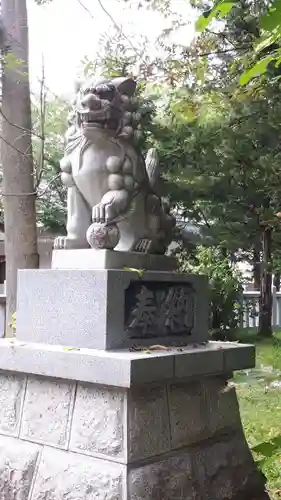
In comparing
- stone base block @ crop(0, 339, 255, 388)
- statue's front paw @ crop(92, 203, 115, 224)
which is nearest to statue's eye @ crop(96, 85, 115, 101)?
statue's front paw @ crop(92, 203, 115, 224)

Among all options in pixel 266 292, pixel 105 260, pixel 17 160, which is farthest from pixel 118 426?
pixel 266 292

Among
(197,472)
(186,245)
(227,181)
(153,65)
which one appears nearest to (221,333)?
(186,245)

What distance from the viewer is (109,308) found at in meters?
2.87

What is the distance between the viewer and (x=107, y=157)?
326 cm

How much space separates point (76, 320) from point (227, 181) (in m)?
5.19

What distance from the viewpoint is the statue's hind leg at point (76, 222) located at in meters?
3.28

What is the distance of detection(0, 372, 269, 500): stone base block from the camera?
8.82ft

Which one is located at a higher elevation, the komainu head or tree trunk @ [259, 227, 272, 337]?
the komainu head

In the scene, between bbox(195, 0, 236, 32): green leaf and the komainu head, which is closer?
bbox(195, 0, 236, 32): green leaf

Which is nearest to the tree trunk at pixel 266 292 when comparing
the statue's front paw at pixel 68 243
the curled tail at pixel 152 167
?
the curled tail at pixel 152 167

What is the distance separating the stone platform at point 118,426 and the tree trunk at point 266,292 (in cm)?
683

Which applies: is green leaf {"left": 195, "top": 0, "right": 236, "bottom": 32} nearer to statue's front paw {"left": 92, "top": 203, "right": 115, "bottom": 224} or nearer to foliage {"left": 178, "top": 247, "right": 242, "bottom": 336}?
statue's front paw {"left": 92, "top": 203, "right": 115, "bottom": 224}

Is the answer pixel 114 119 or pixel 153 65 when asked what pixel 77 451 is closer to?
pixel 114 119

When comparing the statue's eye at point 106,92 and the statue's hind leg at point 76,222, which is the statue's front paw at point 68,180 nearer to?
the statue's hind leg at point 76,222
